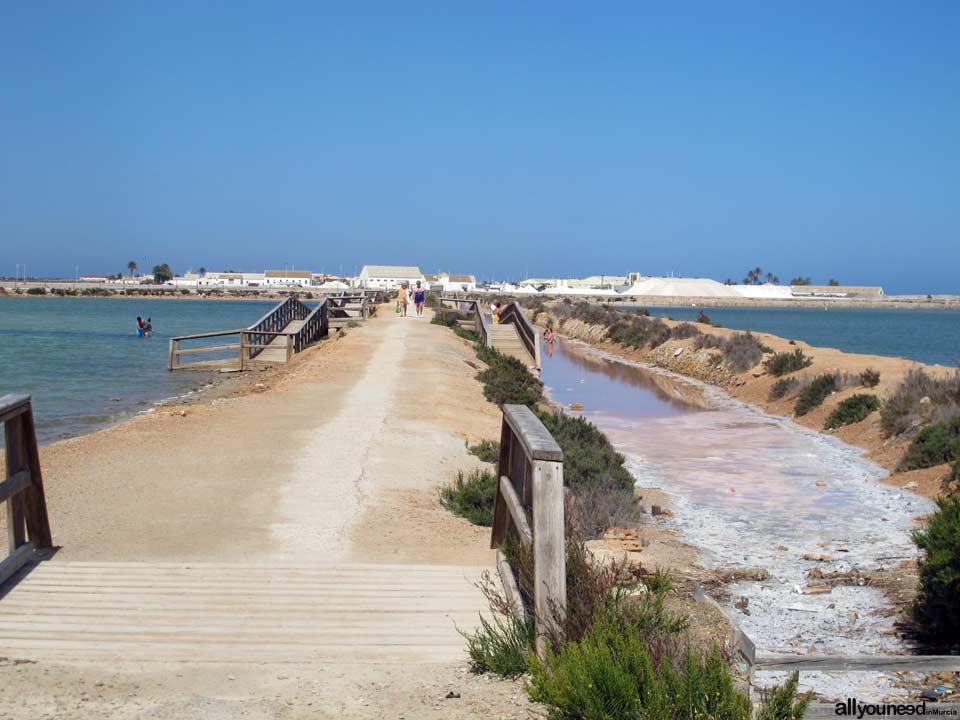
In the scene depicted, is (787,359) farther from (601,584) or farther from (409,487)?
(601,584)

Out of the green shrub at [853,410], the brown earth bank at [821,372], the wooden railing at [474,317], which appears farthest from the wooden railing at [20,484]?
the wooden railing at [474,317]

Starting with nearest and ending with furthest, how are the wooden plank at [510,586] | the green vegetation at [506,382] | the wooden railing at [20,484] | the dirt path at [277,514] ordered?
1. the dirt path at [277,514]
2. the wooden plank at [510,586]
3. the wooden railing at [20,484]
4. the green vegetation at [506,382]

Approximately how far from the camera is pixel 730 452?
18.6m

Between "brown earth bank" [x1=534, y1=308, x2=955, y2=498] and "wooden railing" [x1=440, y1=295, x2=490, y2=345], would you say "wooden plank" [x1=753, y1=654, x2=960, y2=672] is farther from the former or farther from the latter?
"wooden railing" [x1=440, y1=295, x2=490, y2=345]

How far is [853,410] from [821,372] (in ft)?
19.4

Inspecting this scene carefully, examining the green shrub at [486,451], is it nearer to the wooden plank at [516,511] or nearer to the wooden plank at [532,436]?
the wooden plank at [516,511]

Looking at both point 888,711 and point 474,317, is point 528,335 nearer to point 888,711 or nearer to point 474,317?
point 474,317

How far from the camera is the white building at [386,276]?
6432 inches

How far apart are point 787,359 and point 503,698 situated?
26667 millimetres

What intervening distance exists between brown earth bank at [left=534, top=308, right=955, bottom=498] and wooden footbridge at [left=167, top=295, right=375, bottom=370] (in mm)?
13150

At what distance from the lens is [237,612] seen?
5633 millimetres

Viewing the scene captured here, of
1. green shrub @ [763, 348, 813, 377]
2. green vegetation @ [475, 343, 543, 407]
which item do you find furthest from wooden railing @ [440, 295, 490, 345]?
green shrub @ [763, 348, 813, 377]

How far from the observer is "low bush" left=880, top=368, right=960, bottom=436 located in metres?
17.6

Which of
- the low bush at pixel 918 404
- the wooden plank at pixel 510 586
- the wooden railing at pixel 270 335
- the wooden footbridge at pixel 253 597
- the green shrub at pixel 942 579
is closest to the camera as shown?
the wooden footbridge at pixel 253 597
